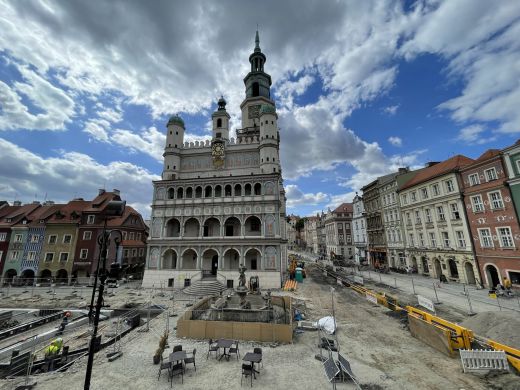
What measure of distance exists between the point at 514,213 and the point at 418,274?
15.8 metres

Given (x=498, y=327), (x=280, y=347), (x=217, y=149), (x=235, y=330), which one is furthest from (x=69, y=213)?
(x=498, y=327)

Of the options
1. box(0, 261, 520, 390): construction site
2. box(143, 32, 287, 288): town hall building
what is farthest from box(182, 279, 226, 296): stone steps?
box(0, 261, 520, 390): construction site

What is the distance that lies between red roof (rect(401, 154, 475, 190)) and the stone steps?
3210 cm

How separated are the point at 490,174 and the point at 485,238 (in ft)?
23.3

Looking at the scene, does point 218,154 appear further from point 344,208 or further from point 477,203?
point 344,208

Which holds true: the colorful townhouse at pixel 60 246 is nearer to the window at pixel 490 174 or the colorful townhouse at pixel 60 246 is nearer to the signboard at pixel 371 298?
Answer: the signboard at pixel 371 298

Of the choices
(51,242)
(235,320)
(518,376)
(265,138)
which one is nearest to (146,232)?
(51,242)

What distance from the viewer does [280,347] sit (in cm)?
1241

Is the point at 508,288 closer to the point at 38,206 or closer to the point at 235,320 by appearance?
the point at 235,320

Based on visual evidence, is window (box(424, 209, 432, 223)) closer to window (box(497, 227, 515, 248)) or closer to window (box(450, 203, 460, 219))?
window (box(450, 203, 460, 219))

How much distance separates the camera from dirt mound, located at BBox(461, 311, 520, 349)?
34.3 feet

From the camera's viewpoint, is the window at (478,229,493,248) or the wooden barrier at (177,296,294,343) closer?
the wooden barrier at (177,296,294,343)

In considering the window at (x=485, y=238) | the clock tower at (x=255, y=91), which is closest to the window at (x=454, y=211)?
the window at (x=485, y=238)

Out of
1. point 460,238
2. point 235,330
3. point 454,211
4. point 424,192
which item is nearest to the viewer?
point 235,330
